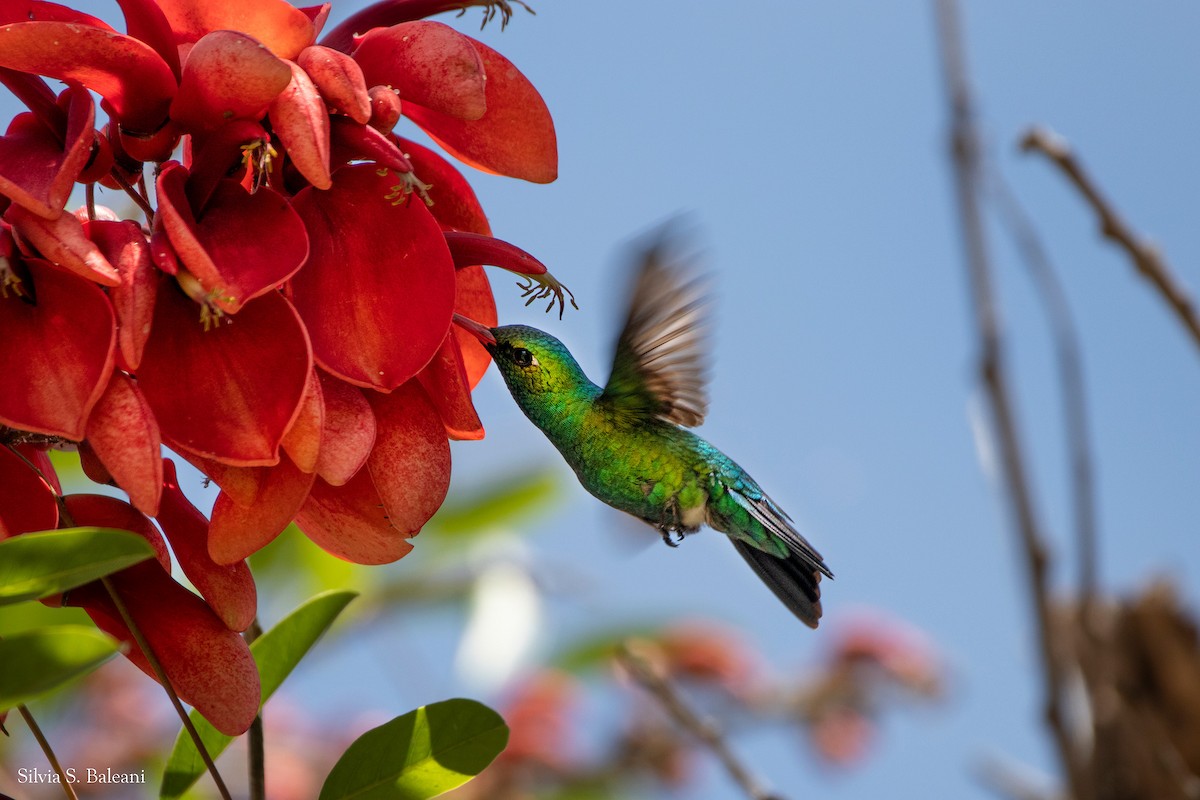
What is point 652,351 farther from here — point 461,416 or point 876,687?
point 876,687

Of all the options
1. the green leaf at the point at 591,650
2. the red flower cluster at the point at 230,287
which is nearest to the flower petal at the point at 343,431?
the red flower cluster at the point at 230,287

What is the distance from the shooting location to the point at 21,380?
2.52ft

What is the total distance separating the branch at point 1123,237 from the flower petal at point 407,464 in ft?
2.45

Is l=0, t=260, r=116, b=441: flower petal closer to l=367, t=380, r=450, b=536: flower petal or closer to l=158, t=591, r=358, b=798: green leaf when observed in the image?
l=367, t=380, r=450, b=536: flower petal

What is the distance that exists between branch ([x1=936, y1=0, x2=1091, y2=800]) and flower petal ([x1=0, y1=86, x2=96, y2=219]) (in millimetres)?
868

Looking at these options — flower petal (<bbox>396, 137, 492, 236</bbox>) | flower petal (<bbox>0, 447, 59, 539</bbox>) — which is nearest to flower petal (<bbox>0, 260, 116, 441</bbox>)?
flower petal (<bbox>0, 447, 59, 539</bbox>)

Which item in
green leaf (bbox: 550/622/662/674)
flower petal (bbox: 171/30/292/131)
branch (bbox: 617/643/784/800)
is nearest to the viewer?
flower petal (bbox: 171/30/292/131)

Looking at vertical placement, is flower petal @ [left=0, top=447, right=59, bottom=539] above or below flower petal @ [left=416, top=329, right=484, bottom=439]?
below

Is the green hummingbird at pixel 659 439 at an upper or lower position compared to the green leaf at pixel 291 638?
upper

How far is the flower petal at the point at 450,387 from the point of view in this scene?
3.23 feet

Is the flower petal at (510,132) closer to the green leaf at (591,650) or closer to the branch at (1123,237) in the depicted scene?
the branch at (1123,237)

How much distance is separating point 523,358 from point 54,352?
67 centimetres

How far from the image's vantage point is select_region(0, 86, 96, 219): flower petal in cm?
75

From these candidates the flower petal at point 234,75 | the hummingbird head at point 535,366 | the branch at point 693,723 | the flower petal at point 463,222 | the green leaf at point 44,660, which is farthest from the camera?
the hummingbird head at point 535,366
